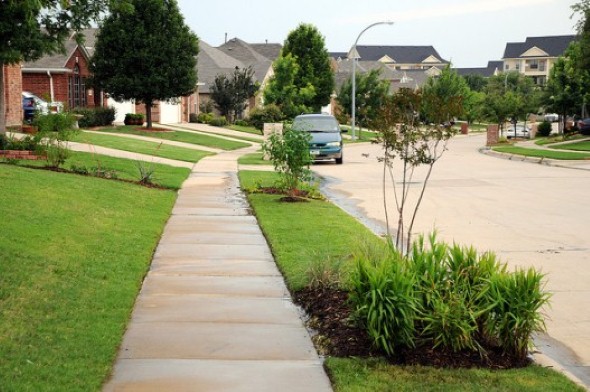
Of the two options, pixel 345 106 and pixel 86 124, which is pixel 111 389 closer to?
pixel 86 124

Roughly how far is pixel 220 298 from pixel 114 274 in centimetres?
152

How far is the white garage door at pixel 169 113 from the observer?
193 ft

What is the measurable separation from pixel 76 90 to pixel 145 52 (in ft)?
27.6

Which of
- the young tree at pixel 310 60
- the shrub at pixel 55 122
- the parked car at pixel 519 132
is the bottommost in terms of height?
the parked car at pixel 519 132

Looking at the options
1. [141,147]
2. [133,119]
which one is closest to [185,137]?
[133,119]

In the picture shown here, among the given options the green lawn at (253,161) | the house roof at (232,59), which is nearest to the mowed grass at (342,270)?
the green lawn at (253,161)

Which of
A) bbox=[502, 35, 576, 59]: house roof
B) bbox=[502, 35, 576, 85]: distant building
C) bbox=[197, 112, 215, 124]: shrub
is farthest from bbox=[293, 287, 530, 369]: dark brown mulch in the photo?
bbox=[502, 35, 576, 85]: distant building

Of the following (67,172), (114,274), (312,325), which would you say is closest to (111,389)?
(312,325)

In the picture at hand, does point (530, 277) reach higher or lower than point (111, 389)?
higher

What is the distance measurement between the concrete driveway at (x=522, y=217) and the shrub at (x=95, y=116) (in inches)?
662

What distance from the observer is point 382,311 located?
6379mm

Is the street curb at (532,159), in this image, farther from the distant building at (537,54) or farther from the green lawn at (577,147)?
the distant building at (537,54)

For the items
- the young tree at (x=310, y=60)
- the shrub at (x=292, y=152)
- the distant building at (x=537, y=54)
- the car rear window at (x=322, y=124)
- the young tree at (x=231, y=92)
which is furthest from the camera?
the distant building at (x=537, y=54)

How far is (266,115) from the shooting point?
58.0 m
